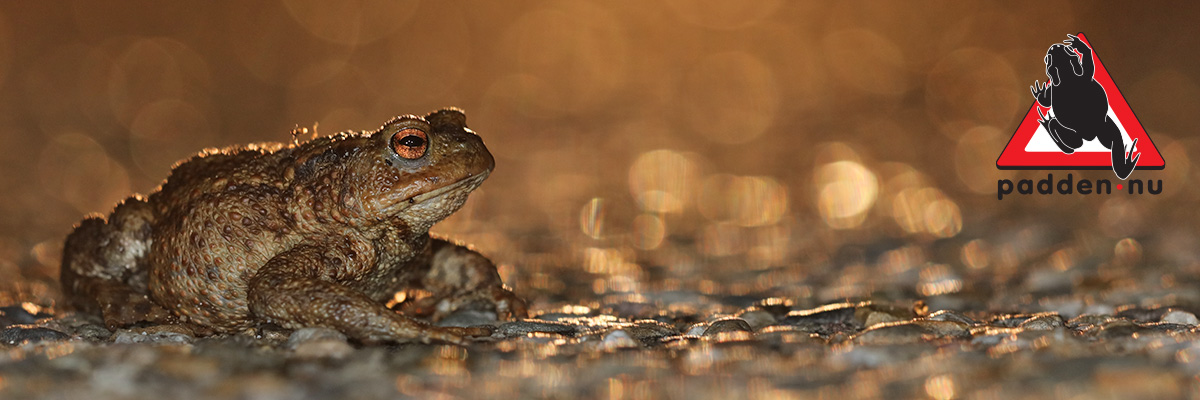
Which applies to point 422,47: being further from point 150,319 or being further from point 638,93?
point 150,319

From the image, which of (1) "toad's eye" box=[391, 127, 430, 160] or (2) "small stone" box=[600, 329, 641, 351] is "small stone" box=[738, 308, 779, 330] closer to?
(2) "small stone" box=[600, 329, 641, 351]

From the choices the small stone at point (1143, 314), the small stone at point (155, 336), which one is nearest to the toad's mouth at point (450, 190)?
the small stone at point (155, 336)

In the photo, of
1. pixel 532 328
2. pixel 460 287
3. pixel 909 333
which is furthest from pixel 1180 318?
pixel 460 287

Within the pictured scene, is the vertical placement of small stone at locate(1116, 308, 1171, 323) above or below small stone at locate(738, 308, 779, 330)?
below

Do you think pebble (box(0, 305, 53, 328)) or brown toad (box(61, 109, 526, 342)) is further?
pebble (box(0, 305, 53, 328))

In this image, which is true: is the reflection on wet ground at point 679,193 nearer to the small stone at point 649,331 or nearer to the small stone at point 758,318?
the small stone at point 649,331

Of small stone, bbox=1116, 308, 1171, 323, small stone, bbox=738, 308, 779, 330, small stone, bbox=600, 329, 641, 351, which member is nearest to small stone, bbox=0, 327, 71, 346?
small stone, bbox=600, 329, 641, 351
